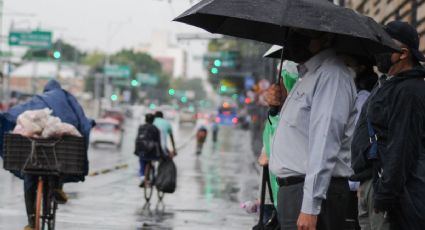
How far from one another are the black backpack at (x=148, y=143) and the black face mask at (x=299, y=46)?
11617mm

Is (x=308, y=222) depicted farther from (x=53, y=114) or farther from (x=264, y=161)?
(x=53, y=114)

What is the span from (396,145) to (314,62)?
2.19 feet

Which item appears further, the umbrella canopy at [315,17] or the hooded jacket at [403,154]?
the umbrella canopy at [315,17]

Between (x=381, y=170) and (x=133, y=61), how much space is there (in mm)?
151207

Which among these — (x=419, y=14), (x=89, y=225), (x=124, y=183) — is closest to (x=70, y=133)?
(x=89, y=225)

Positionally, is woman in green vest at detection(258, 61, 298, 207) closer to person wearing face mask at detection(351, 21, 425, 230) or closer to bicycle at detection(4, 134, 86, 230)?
person wearing face mask at detection(351, 21, 425, 230)

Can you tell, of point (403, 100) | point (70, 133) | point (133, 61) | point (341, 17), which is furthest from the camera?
point (133, 61)

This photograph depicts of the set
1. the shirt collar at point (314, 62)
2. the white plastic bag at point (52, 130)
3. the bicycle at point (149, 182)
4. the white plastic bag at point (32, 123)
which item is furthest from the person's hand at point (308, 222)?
the bicycle at point (149, 182)

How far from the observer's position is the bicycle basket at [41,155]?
29.7ft

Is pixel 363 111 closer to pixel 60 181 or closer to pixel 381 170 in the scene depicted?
pixel 381 170

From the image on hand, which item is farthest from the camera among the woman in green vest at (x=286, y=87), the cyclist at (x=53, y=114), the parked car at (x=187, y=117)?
the parked car at (x=187, y=117)

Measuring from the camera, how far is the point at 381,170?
464 centimetres

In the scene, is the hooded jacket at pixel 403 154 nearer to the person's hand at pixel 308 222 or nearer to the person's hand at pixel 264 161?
the person's hand at pixel 308 222

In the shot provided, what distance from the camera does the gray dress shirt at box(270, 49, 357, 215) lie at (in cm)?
450
